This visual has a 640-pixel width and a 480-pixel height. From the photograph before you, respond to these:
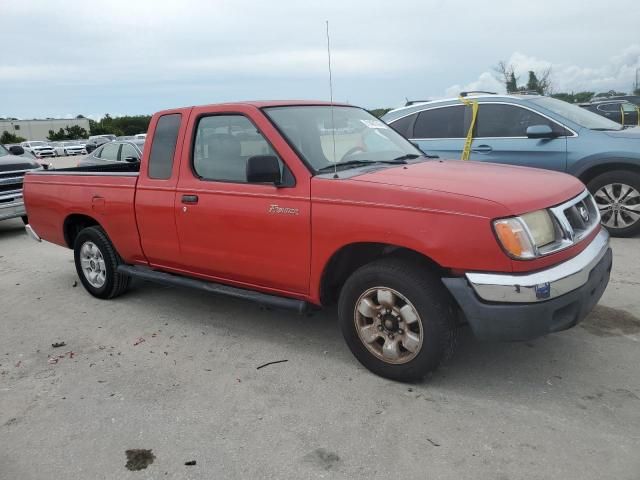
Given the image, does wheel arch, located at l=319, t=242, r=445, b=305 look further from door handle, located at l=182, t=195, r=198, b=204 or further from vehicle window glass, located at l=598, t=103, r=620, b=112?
vehicle window glass, located at l=598, t=103, r=620, b=112

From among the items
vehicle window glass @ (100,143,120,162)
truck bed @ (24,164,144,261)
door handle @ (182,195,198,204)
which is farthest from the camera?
vehicle window glass @ (100,143,120,162)

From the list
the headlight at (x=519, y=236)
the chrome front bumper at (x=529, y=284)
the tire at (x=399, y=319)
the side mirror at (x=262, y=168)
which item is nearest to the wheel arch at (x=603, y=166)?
the chrome front bumper at (x=529, y=284)

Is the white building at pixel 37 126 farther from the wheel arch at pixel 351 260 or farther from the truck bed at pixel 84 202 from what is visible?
the wheel arch at pixel 351 260

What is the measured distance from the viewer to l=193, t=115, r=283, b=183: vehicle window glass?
4035 millimetres

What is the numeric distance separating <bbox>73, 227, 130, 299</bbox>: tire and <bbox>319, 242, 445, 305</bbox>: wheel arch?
2.46 metres

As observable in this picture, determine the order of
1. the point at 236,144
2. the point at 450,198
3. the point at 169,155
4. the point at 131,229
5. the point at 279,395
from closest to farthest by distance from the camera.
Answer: the point at 450,198, the point at 279,395, the point at 236,144, the point at 169,155, the point at 131,229

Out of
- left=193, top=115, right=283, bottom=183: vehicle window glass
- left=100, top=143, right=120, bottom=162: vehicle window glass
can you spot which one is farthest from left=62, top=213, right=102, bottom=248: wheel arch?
left=100, top=143, right=120, bottom=162: vehicle window glass

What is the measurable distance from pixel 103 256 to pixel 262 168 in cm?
250

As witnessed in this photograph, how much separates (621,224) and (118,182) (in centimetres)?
576

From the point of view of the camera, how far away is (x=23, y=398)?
3.57 meters

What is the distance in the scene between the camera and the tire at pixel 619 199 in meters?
6.61

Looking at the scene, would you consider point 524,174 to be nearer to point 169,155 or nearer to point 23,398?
point 169,155

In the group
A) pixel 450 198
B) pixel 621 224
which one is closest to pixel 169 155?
pixel 450 198

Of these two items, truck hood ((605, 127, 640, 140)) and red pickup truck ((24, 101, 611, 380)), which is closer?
red pickup truck ((24, 101, 611, 380))
